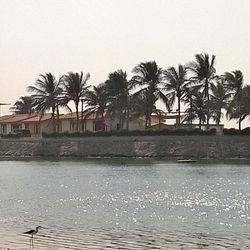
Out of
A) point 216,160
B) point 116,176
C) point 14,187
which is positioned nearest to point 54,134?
point 216,160

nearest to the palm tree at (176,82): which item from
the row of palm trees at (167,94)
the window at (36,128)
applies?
the row of palm trees at (167,94)

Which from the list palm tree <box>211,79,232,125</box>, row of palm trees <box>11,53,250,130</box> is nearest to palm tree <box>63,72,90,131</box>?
row of palm trees <box>11,53,250,130</box>

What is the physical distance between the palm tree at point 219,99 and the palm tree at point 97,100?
16.9 m

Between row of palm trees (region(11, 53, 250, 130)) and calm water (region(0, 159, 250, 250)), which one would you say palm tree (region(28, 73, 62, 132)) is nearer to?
row of palm trees (region(11, 53, 250, 130))

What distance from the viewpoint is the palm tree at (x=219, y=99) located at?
90.3 metres

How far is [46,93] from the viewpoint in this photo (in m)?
103

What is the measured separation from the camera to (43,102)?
102 m

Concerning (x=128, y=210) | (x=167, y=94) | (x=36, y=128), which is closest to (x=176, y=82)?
(x=167, y=94)

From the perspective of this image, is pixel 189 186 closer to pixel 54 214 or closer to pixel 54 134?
pixel 54 214

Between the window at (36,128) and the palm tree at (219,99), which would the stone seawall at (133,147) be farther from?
the window at (36,128)

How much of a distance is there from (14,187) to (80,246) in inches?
1057

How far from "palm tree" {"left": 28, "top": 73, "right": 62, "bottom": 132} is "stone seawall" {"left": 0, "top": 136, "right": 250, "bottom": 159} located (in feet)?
20.5

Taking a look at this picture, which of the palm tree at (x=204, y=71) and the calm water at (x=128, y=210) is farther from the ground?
the palm tree at (x=204, y=71)

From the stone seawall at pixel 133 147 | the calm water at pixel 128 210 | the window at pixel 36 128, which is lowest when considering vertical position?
the calm water at pixel 128 210
